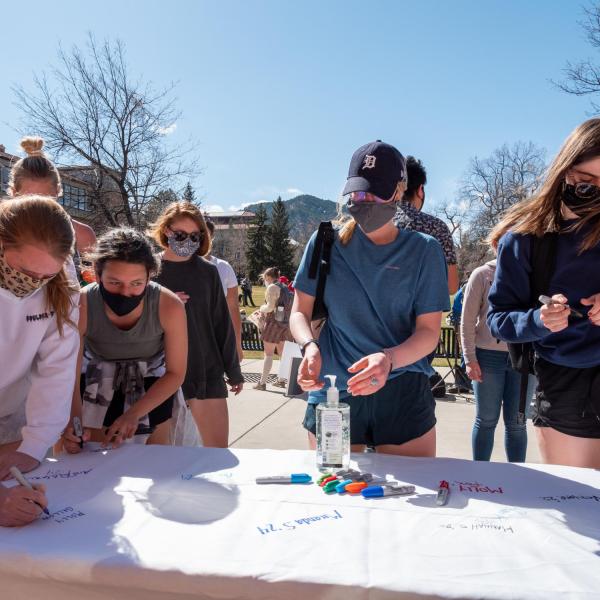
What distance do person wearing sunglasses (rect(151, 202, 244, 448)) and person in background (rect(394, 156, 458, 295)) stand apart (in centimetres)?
111

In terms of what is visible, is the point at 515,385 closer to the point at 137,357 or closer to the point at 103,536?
the point at 137,357

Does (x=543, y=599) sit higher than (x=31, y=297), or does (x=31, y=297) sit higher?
(x=31, y=297)

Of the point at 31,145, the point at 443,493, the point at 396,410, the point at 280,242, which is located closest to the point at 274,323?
the point at 31,145

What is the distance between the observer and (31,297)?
5.87ft

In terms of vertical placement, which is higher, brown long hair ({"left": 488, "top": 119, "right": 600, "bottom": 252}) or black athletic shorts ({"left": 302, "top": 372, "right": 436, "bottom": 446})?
brown long hair ({"left": 488, "top": 119, "right": 600, "bottom": 252})

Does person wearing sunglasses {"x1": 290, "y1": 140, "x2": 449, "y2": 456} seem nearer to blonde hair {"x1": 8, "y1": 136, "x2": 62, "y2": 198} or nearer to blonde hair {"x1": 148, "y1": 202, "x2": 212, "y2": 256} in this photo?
blonde hair {"x1": 148, "y1": 202, "x2": 212, "y2": 256}

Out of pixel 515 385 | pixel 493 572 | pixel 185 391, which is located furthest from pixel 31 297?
pixel 515 385

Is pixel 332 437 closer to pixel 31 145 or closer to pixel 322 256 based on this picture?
pixel 322 256

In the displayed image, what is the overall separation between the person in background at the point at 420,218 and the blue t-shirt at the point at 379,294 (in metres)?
1.07

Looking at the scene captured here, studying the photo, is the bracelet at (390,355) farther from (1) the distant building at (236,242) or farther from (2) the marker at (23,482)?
(1) the distant building at (236,242)

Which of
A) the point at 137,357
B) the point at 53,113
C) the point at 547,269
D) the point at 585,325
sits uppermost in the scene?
the point at 53,113

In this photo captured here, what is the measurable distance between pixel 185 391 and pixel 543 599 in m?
2.23

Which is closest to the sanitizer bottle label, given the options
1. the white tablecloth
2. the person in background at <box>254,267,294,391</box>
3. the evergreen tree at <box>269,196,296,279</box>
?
the white tablecloth

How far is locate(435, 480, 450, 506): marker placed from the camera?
146 centimetres
